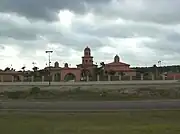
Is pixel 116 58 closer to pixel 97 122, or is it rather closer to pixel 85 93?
pixel 85 93

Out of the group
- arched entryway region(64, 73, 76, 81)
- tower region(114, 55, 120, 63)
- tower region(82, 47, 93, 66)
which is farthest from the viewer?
tower region(114, 55, 120, 63)

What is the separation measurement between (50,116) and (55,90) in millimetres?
41554

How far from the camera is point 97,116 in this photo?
86.5 feet

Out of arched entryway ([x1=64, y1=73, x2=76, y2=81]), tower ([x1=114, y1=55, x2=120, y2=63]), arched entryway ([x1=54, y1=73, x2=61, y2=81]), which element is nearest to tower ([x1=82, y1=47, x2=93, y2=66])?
tower ([x1=114, y1=55, x2=120, y2=63])

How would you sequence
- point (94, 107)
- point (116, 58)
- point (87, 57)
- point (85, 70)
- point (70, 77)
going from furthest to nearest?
point (116, 58) → point (87, 57) → point (85, 70) → point (70, 77) → point (94, 107)

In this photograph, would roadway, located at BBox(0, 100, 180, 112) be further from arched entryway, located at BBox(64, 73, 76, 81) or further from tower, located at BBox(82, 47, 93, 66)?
tower, located at BBox(82, 47, 93, 66)

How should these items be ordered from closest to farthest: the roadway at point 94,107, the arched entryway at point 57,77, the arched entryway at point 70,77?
the roadway at point 94,107 → the arched entryway at point 57,77 → the arched entryway at point 70,77

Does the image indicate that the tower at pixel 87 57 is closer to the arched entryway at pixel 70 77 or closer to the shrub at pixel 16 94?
the arched entryway at pixel 70 77

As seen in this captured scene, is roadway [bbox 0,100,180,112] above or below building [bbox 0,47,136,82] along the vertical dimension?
below

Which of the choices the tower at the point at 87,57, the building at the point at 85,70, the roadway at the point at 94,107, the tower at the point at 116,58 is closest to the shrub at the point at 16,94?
the roadway at the point at 94,107

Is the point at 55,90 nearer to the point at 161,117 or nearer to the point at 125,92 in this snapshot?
the point at 125,92

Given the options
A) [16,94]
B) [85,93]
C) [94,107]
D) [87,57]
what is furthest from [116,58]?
[94,107]

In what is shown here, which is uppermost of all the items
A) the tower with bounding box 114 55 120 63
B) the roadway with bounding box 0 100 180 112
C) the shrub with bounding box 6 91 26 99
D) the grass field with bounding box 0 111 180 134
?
the tower with bounding box 114 55 120 63

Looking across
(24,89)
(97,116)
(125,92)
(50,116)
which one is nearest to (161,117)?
(97,116)
